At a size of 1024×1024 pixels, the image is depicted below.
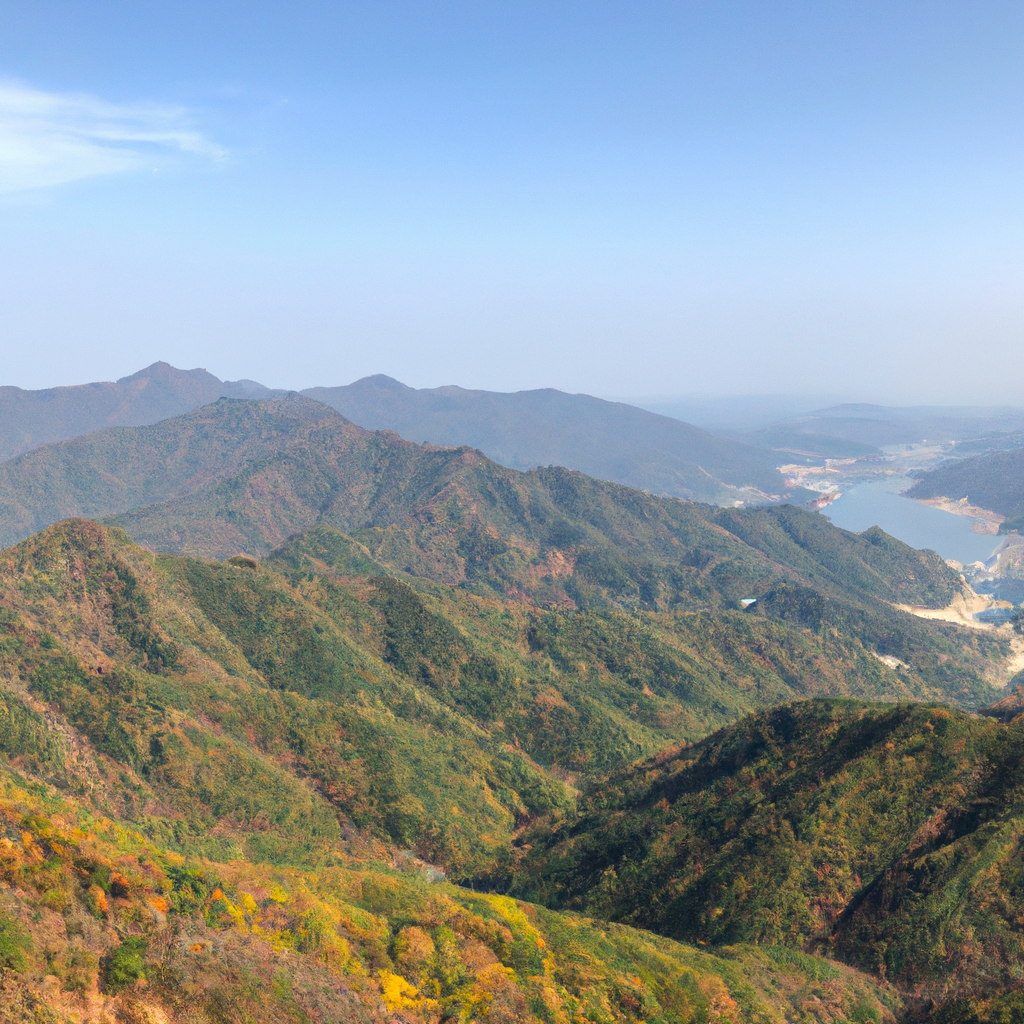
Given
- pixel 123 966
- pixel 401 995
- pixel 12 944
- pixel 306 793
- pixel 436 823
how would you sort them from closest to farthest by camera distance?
pixel 12 944, pixel 123 966, pixel 401 995, pixel 306 793, pixel 436 823

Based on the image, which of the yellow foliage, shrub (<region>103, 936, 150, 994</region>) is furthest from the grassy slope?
shrub (<region>103, 936, 150, 994</region>)

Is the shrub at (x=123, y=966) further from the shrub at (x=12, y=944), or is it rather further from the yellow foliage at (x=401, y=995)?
the yellow foliage at (x=401, y=995)

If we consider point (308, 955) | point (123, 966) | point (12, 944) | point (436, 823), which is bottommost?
point (436, 823)

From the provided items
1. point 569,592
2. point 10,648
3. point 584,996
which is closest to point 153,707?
point 10,648

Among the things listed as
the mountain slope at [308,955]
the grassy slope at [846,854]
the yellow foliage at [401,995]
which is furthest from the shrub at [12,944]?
the grassy slope at [846,854]

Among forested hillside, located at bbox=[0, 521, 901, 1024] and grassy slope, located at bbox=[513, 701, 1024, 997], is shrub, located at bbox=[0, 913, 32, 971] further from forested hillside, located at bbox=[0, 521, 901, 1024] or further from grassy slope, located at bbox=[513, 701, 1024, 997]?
grassy slope, located at bbox=[513, 701, 1024, 997]

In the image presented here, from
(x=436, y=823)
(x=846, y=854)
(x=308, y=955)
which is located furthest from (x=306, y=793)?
(x=846, y=854)

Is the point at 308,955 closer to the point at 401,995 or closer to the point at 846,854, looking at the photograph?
the point at 401,995

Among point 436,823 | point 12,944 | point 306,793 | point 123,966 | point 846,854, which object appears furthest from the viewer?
point 436,823

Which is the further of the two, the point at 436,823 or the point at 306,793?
Answer: the point at 436,823

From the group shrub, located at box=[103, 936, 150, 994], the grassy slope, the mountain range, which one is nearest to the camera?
shrub, located at box=[103, 936, 150, 994]
